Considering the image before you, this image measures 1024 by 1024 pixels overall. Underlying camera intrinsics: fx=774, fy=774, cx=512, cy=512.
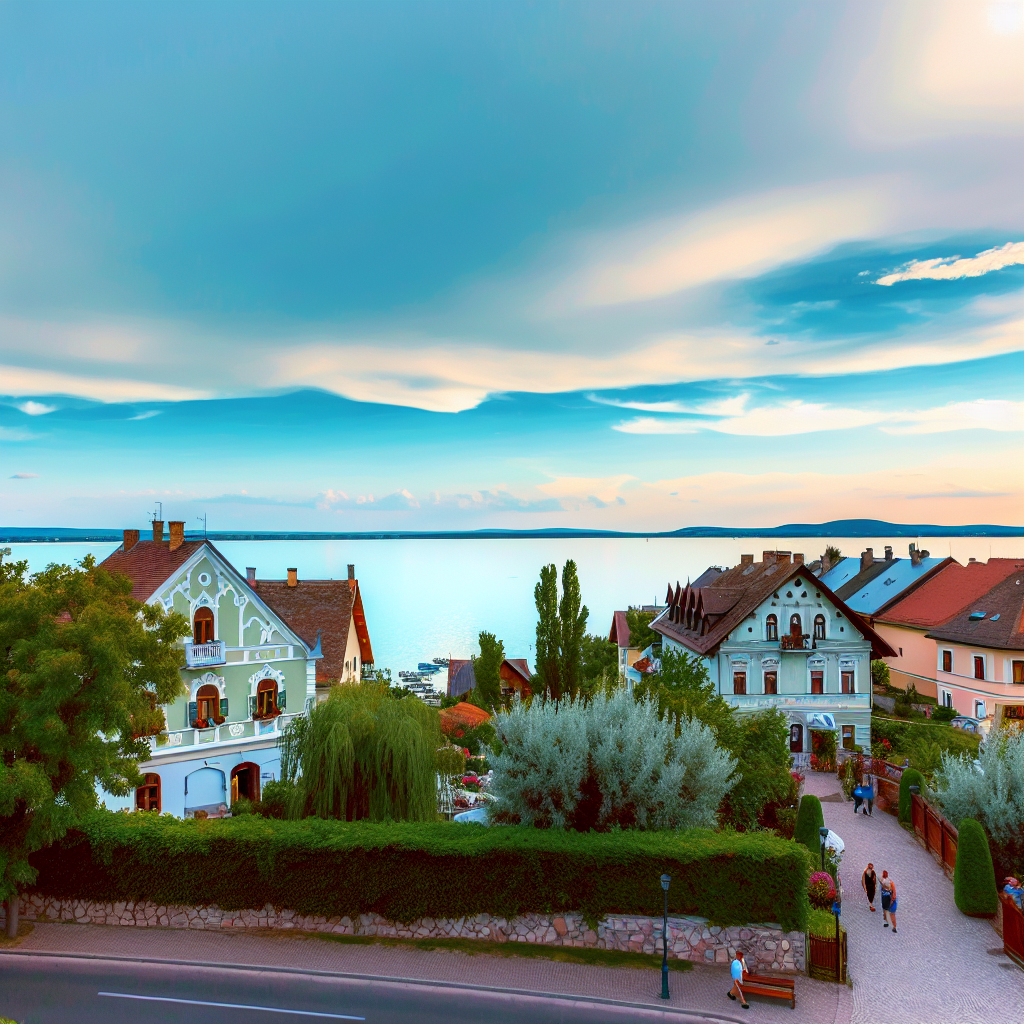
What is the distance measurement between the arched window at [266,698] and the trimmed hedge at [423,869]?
1132 cm

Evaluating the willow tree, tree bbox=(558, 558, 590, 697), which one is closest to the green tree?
tree bbox=(558, 558, 590, 697)

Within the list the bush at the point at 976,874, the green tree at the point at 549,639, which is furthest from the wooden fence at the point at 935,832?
the green tree at the point at 549,639

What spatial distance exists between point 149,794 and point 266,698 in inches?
218

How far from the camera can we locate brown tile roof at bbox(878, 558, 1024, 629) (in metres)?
57.5

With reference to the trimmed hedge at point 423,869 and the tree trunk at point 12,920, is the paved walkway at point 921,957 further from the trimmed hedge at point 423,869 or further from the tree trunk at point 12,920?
the tree trunk at point 12,920

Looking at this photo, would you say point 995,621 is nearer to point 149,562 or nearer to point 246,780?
point 246,780

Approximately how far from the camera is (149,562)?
103ft

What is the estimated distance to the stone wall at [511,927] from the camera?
59.7 ft

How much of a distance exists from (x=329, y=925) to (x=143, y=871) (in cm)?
511

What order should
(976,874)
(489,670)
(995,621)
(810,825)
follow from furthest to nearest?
(489,670) → (995,621) → (810,825) → (976,874)

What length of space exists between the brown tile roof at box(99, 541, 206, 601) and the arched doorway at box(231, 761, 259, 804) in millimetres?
8287

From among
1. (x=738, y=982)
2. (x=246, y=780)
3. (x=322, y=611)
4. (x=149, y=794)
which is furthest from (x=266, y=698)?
(x=738, y=982)

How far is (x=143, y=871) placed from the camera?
20.2 meters

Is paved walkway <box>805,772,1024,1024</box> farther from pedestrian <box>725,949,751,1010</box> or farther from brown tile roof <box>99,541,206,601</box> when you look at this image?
brown tile roof <box>99,541,206,601</box>
